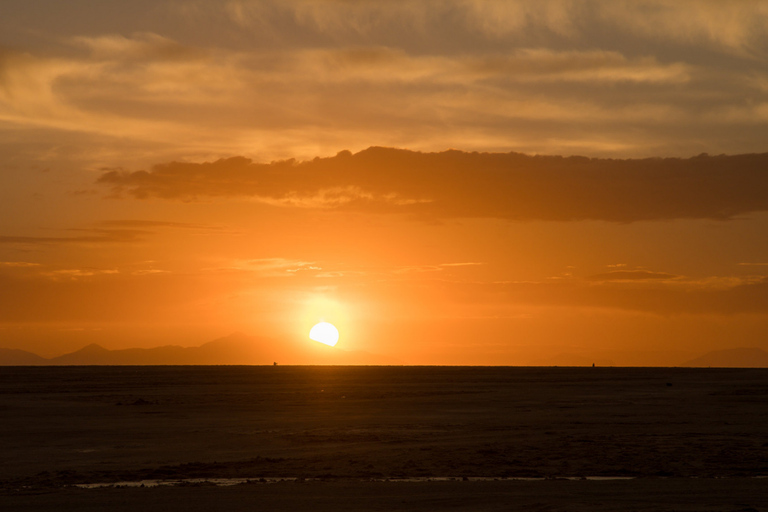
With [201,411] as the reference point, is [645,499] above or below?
below

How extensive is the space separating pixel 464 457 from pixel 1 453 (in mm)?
19116

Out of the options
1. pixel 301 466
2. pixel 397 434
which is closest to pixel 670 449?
pixel 397 434

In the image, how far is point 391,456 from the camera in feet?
96.7

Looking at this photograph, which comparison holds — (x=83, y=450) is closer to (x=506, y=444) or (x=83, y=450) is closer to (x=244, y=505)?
(x=244, y=505)

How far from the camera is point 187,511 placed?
20031 mm

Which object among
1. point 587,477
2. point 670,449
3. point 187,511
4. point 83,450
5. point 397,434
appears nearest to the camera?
point 187,511

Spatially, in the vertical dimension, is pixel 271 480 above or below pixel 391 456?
below

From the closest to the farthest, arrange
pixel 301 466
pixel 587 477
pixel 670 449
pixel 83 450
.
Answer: pixel 587 477
pixel 301 466
pixel 670 449
pixel 83 450

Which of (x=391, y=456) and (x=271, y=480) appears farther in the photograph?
(x=391, y=456)

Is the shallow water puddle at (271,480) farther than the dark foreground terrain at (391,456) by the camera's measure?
Yes

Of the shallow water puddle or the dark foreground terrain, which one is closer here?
the dark foreground terrain

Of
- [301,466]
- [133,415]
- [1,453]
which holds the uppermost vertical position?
[133,415]

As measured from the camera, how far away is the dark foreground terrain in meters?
21.2

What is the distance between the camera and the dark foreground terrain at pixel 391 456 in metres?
21.2
